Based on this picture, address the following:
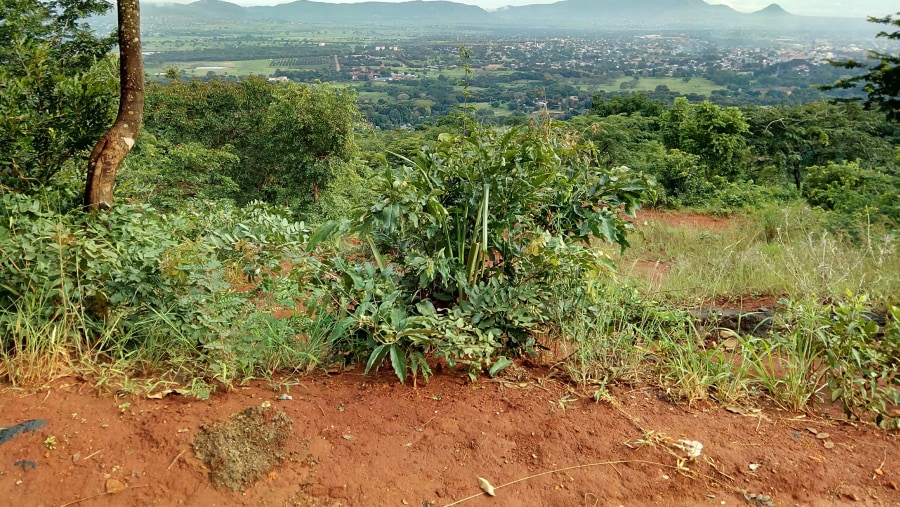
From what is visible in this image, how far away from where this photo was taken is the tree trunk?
296 cm

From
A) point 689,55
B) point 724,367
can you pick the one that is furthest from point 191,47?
point 724,367

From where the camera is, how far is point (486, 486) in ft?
6.48

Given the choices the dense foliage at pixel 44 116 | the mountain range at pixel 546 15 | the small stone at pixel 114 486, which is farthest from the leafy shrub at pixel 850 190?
the mountain range at pixel 546 15

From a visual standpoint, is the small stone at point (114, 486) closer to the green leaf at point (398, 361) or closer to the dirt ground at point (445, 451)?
the dirt ground at point (445, 451)

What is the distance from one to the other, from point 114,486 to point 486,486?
3.92 ft

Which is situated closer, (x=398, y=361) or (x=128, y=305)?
(x=398, y=361)

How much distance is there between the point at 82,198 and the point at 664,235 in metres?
7.68

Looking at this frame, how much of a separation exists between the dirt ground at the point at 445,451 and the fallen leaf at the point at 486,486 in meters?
0.02

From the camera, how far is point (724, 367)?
2.67 m

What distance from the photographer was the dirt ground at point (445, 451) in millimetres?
1924

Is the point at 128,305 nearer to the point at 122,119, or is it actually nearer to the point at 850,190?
the point at 122,119

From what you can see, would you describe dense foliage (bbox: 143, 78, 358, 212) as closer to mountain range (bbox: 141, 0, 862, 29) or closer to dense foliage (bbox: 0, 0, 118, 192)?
dense foliage (bbox: 0, 0, 118, 192)

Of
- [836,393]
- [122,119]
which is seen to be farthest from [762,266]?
[122,119]

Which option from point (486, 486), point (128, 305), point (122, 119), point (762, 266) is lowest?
point (762, 266)
